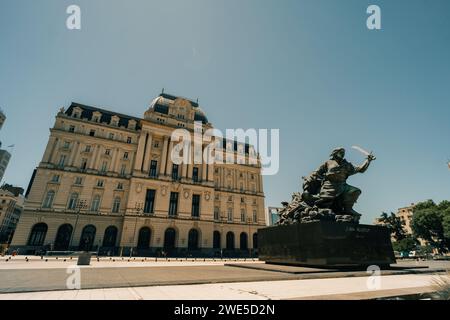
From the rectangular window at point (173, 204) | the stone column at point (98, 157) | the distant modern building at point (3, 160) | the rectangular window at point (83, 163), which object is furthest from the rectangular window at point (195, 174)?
the distant modern building at point (3, 160)

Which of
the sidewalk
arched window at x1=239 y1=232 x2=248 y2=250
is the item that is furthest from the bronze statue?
arched window at x1=239 y1=232 x2=248 y2=250

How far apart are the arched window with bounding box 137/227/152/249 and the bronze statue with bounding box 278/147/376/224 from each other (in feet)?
101

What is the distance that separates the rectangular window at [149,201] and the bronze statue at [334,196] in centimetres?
3103

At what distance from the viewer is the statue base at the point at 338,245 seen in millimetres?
8984

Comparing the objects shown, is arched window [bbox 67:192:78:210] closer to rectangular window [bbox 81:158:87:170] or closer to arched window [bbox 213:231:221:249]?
rectangular window [bbox 81:158:87:170]

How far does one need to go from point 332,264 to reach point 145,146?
37.7 meters

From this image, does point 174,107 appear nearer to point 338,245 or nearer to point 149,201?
point 149,201

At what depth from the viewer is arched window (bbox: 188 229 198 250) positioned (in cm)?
3836

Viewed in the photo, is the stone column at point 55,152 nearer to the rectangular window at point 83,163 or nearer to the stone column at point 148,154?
the rectangular window at point 83,163

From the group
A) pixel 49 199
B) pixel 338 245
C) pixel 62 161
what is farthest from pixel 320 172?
pixel 62 161

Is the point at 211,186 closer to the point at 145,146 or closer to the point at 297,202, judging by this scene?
the point at 145,146

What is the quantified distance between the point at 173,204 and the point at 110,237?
11.3 meters
